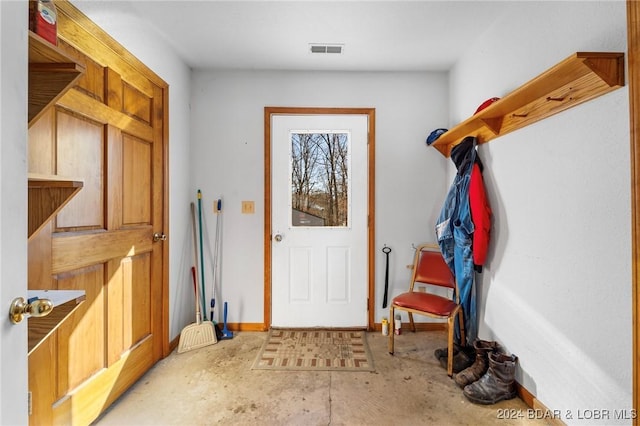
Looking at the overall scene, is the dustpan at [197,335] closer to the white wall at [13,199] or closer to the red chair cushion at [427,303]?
the red chair cushion at [427,303]

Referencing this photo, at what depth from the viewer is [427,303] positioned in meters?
2.21

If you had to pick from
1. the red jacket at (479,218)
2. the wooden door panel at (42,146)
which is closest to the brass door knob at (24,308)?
the wooden door panel at (42,146)

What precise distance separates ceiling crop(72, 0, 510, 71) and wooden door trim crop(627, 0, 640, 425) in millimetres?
945

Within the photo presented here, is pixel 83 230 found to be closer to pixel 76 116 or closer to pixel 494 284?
pixel 76 116

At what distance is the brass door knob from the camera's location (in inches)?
26.1

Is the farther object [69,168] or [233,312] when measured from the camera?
[233,312]

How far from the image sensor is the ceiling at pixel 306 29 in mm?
1839

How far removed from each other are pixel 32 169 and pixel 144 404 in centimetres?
140

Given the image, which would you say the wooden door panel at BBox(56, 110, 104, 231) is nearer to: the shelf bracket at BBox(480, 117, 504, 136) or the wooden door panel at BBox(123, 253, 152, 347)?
the wooden door panel at BBox(123, 253, 152, 347)

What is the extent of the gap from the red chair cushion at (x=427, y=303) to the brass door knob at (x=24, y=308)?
2061 mm

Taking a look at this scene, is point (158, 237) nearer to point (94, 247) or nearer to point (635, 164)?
point (94, 247)

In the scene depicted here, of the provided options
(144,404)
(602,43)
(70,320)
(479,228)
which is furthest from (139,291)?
(602,43)

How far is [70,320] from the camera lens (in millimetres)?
1431

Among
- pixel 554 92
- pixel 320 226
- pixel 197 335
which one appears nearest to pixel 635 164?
pixel 554 92
